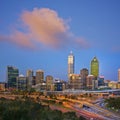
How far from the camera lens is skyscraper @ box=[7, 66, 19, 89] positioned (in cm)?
7119

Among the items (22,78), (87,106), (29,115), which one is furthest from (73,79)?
(29,115)

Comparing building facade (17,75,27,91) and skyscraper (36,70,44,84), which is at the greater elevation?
skyscraper (36,70,44,84)

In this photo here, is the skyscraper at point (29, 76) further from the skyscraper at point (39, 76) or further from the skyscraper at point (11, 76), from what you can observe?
the skyscraper at point (11, 76)

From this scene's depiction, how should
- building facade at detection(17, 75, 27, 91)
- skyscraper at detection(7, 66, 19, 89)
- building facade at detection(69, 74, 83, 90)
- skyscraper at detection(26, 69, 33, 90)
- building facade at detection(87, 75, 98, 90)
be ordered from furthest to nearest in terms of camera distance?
building facade at detection(87, 75, 98, 90) → building facade at detection(69, 74, 83, 90) → skyscraper at detection(26, 69, 33, 90) → skyscraper at detection(7, 66, 19, 89) → building facade at detection(17, 75, 27, 91)

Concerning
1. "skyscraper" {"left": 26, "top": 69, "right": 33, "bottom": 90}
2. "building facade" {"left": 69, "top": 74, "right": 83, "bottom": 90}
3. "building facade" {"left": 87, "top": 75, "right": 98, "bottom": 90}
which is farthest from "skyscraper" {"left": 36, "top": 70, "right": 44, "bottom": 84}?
"building facade" {"left": 87, "top": 75, "right": 98, "bottom": 90}

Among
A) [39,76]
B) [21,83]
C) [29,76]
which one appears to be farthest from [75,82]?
[21,83]

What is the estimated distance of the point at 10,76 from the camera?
2835 inches

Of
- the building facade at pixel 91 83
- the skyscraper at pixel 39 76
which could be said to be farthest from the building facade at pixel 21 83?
the building facade at pixel 91 83

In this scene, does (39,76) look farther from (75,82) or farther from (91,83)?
(91,83)

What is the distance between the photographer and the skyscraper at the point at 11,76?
7119 centimetres

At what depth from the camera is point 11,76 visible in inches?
2844

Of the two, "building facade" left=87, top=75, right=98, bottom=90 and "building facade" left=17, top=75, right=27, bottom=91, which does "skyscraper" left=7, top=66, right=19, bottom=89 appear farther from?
"building facade" left=87, top=75, right=98, bottom=90

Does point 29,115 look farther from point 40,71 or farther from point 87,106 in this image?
point 40,71

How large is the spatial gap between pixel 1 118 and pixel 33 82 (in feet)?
204
